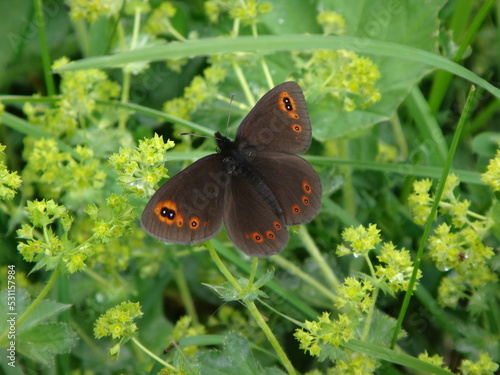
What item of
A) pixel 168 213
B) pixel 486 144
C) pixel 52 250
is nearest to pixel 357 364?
pixel 168 213

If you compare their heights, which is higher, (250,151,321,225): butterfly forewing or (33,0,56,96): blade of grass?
(33,0,56,96): blade of grass

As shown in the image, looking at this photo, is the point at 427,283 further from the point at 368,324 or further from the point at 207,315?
the point at 207,315

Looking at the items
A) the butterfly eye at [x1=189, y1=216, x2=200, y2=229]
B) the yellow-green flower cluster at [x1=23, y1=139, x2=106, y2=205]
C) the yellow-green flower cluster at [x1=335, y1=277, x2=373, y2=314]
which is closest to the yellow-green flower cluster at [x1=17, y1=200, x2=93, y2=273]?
the butterfly eye at [x1=189, y1=216, x2=200, y2=229]

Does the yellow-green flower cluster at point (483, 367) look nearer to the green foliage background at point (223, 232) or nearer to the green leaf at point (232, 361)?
the green foliage background at point (223, 232)

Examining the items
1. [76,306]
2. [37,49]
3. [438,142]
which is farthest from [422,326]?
[37,49]

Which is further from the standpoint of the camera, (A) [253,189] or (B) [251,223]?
(A) [253,189]

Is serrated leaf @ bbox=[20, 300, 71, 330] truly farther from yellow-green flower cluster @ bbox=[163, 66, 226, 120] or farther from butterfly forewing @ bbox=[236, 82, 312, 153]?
yellow-green flower cluster @ bbox=[163, 66, 226, 120]

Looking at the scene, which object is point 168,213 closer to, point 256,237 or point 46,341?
point 256,237
